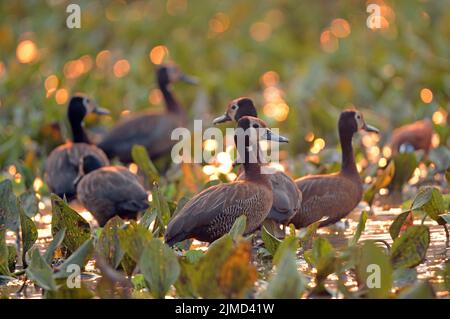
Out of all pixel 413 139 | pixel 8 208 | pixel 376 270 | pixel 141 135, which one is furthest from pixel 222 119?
pixel 376 270

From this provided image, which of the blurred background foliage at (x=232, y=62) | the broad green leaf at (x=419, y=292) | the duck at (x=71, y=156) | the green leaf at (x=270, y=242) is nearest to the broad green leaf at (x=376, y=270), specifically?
the broad green leaf at (x=419, y=292)

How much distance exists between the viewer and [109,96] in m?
15.7

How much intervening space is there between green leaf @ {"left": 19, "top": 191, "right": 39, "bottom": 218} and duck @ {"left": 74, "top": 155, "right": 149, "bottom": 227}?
1.30 feet

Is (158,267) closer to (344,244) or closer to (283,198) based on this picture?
(283,198)

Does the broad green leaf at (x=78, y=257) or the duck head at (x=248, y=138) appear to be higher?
the duck head at (x=248, y=138)

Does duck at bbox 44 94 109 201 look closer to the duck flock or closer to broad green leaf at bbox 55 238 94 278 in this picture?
the duck flock

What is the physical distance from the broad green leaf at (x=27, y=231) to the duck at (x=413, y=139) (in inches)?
186

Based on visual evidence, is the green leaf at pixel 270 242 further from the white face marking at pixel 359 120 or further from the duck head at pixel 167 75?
the duck head at pixel 167 75

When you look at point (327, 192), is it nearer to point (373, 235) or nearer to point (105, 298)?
point (373, 235)

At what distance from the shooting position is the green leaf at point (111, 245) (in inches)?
296

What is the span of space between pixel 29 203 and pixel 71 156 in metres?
1.40

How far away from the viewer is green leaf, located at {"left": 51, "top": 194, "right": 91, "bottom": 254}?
7.88 metres

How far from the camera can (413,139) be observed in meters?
11.8

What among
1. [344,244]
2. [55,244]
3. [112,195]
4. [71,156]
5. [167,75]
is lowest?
[344,244]
